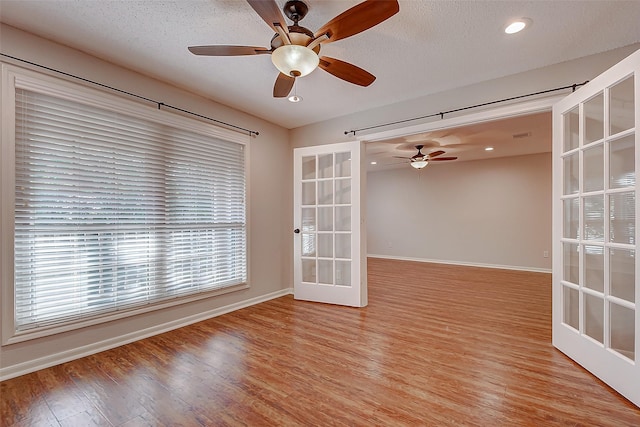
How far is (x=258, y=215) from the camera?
154 inches

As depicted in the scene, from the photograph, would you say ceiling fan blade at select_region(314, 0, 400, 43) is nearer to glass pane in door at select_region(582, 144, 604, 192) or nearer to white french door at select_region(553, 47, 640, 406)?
white french door at select_region(553, 47, 640, 406)

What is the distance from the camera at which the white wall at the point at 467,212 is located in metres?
5.85

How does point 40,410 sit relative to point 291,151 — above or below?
below

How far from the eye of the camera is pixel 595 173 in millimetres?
2053

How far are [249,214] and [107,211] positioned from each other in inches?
62.8

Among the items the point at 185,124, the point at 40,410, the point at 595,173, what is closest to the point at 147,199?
the point at 185,124

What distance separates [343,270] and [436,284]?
2.11 m

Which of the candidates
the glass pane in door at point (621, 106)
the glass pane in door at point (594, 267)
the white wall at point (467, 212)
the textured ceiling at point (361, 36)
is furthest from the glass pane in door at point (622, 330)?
the white wall at point (467, 212)

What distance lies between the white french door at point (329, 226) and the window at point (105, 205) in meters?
1.08

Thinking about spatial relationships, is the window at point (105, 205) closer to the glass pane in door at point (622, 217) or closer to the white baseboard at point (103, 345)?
the white baseboard at point (103, 345)

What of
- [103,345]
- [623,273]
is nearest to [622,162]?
[623,273]

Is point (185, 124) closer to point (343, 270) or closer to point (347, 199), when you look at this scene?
point (347, 199)

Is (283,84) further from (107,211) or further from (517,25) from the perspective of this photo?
(107,211)

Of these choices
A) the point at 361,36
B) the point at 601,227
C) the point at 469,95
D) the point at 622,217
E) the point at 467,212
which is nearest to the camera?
the point at 622,217
